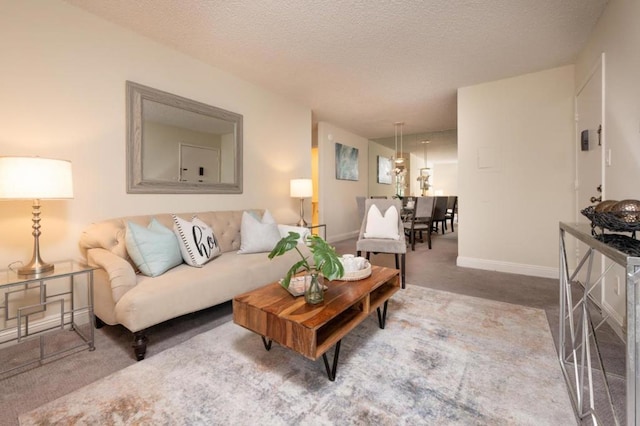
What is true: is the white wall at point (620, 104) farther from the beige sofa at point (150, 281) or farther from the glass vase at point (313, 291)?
the beige sofa at point (150, 281)

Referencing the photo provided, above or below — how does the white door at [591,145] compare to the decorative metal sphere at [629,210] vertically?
above

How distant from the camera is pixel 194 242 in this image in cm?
225

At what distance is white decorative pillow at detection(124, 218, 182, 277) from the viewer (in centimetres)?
193

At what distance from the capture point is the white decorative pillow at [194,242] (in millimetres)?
2189

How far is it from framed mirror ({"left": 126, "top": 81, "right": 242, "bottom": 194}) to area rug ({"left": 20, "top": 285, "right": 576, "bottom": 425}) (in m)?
1.56

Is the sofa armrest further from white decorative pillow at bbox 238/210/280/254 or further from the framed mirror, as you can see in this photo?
white decorative pillow at bbox 238/210/280/254

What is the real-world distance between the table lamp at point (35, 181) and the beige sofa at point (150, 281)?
32cm

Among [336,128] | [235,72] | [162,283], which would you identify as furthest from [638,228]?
[336,128]

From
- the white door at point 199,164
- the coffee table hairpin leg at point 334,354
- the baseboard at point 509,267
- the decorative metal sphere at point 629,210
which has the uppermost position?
the white door at point 199,164

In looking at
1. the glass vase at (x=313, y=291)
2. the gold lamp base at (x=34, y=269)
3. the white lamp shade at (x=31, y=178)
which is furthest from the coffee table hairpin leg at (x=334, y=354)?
the white lamp shade at (x=31, y=178)

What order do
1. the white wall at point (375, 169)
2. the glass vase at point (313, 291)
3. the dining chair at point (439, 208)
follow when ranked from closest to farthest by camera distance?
the glass vase at point (313, 291) → the dining chair at point (439, 208) → the white wall at point (375, 169)

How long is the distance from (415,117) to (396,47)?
264cm

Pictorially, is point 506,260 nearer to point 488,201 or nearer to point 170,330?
point 488,201

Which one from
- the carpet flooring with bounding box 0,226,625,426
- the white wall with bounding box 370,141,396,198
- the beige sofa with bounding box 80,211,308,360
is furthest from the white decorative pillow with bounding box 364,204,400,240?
the white wall with bounding box 370,141,396,198
